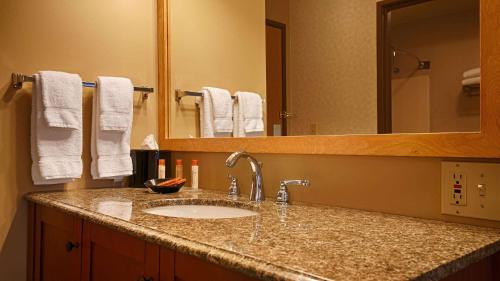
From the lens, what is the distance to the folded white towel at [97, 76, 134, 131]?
5.75ft

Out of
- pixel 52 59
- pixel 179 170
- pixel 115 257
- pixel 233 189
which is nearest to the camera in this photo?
pixel 115 257

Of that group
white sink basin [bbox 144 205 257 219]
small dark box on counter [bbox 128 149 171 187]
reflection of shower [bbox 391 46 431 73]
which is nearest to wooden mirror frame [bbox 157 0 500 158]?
reflection of shower [bbox 391 46 431 73]

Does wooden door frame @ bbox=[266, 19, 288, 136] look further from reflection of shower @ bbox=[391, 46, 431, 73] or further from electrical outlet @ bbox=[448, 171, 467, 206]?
electrical outlet @ bbox=[448, 171, 467, 206]

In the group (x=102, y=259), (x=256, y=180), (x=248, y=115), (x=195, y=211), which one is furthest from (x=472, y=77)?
(x=102, y=259)

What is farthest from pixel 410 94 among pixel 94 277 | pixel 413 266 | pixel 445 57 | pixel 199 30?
pixel 199 30

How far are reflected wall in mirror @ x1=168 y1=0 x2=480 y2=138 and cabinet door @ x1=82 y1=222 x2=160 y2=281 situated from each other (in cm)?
64

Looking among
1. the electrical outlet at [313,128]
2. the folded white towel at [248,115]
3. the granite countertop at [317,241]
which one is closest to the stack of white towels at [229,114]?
the folded white towel at [248,115]

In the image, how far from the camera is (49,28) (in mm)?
1707

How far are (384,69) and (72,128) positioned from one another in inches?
46.5

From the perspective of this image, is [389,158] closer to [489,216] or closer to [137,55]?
[489,216]

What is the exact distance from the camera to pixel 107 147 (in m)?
1.79

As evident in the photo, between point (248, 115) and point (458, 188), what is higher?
point (248, 115)

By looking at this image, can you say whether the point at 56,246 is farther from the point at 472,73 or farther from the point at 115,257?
the point at 472,73

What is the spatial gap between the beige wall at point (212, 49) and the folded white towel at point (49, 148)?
18.8 inches
